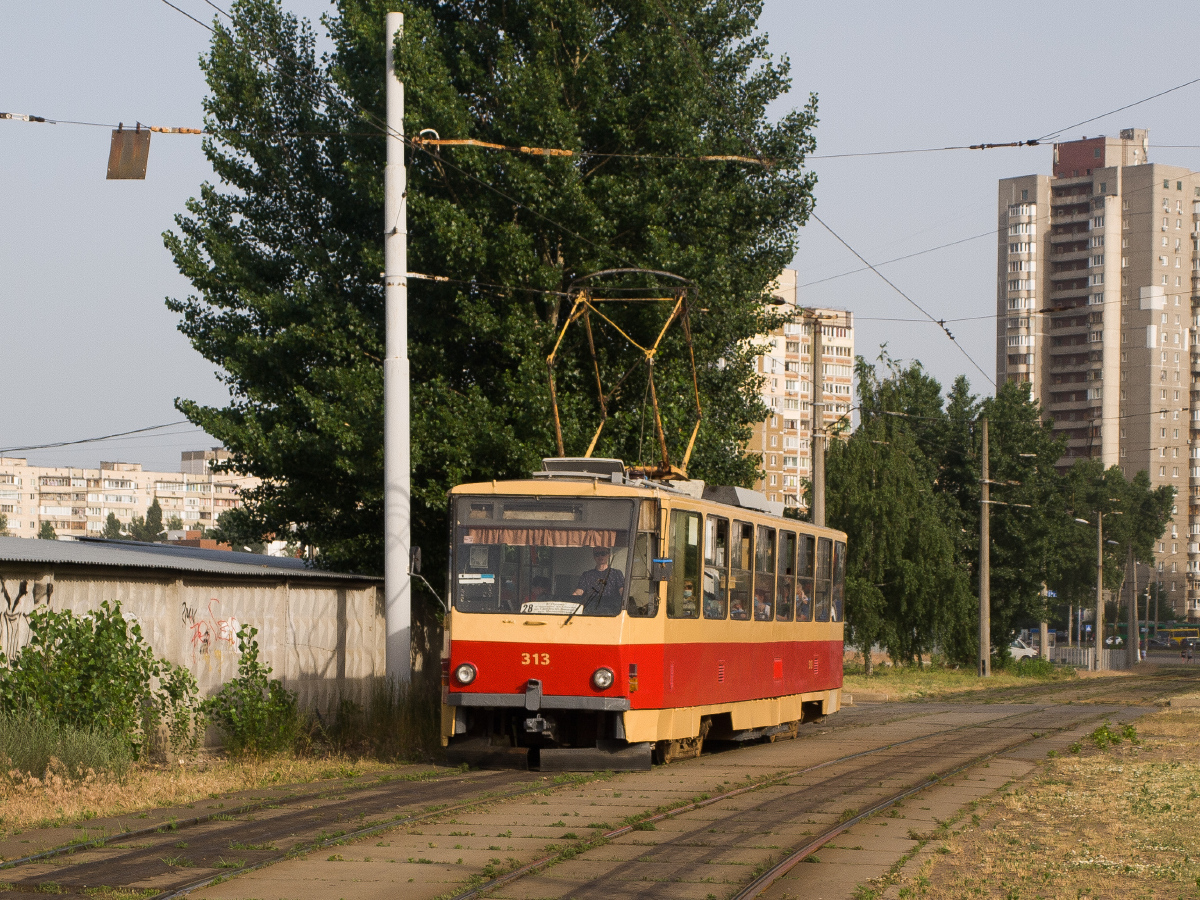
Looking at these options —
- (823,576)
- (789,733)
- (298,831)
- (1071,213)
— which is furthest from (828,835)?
(1071,213)

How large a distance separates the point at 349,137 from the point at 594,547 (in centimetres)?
1079

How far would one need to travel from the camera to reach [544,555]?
15.7 meters

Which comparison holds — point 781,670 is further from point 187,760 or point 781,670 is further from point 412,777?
point 187,760

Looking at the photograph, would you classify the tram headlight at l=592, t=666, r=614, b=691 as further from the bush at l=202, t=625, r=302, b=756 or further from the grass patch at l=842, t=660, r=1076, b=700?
the grass patch at l=842, t=660, r=1076, b=700

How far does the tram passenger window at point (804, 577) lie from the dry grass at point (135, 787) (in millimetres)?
7682

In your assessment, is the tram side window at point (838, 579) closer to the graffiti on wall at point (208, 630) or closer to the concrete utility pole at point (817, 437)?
the concrete utility pole at point (817, 437)

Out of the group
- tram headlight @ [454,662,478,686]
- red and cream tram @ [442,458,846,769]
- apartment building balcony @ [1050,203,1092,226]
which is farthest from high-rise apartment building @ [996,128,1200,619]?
tram headlight @ [454,662,478,686]

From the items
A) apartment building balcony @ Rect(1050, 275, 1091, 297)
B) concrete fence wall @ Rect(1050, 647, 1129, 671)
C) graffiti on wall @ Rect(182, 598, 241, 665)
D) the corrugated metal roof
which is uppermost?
apartment building balcony @ Rect(1050, 275, 1091, 297)

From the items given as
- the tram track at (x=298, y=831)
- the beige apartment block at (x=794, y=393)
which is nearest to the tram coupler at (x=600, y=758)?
the tram track at (x=298, y=831)

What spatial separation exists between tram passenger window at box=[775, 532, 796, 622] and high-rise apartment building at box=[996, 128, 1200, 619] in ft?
394

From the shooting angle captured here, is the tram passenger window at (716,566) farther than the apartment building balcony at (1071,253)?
No

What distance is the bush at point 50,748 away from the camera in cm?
1277

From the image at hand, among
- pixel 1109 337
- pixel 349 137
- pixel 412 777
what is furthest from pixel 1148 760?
pixel 1109 337

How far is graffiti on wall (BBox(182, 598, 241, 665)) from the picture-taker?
16141 millimetres
